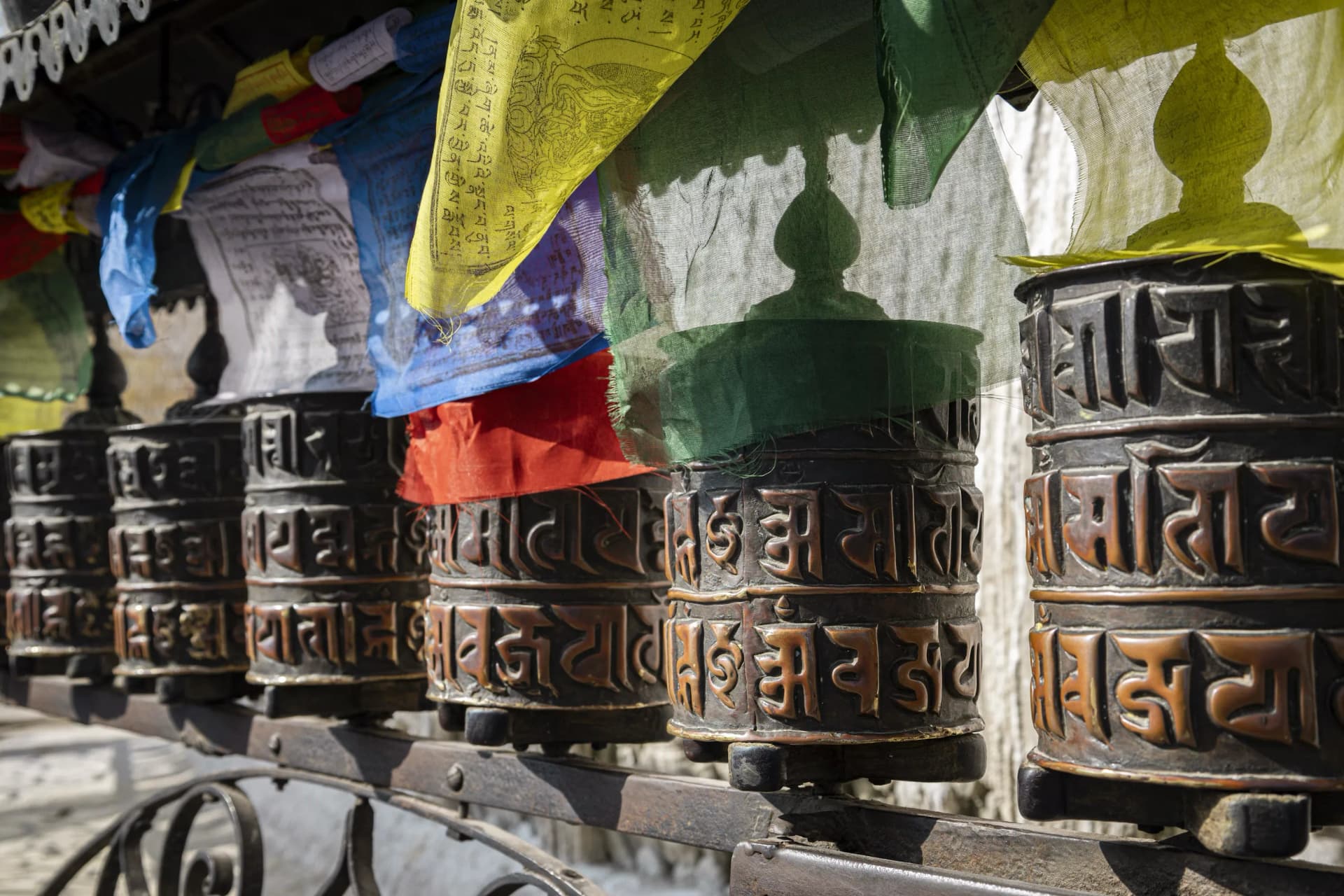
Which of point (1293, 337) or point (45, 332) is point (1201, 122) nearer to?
point (1293, 337)

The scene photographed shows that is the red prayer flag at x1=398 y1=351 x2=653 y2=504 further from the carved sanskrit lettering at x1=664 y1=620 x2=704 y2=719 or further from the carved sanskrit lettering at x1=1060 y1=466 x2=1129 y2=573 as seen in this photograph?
the carved sanskrit lettering at x1=1060 y1=466 x2=1129 y2=573

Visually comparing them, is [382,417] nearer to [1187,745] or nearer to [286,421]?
[286,421]

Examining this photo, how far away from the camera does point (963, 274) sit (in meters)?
1.02

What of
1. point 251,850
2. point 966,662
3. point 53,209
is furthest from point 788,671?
point 53,209

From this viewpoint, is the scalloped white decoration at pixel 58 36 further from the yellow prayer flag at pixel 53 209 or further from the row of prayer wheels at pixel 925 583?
the row of prayer wheels at pixel 925 583

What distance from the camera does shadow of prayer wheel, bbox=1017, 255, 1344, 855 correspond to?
77 centimetres

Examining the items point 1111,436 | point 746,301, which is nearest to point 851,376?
point 746,301

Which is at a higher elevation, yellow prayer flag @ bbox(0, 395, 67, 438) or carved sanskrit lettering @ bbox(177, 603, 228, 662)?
yellow prayer flag @ bbox(0, 395, 67, 438)

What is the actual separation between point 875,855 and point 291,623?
2.56ft

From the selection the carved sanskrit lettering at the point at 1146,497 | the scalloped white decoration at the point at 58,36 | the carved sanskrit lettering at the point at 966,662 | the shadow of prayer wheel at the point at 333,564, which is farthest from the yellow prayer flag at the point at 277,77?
the carved sanskrit lettering at the point at 1146,497

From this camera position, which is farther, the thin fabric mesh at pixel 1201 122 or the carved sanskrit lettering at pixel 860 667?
the carved sanskrit lettering at pixel 860 667

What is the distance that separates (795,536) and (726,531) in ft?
0.19

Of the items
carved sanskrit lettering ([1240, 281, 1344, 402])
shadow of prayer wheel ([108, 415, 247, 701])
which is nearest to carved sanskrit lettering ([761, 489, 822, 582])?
carved sanskrit lettering ([1240, 281, 1344, 402])

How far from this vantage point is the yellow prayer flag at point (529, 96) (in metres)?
0.91
